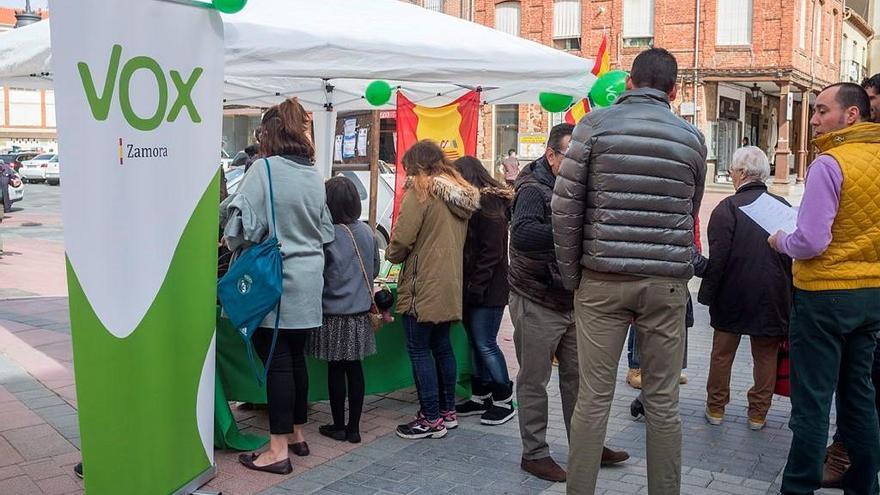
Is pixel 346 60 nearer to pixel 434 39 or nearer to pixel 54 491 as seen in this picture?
pixel 434 39

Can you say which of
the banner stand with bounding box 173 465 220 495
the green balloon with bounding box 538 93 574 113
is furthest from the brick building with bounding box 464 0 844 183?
the banner stand with bounding box 173 465 220 495

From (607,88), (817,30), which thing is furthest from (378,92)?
(817,30)

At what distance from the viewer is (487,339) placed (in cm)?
533

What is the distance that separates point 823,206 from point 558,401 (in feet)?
8.70

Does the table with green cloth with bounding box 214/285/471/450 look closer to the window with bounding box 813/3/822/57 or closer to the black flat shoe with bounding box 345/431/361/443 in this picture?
the black flat shoe with bounding box 345/431/361/443

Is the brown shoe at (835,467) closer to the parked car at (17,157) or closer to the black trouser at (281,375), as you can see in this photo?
the black trouser at (281,375)

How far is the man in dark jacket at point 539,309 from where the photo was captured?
4086 millimetres

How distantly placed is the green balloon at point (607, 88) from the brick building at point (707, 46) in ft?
83.4

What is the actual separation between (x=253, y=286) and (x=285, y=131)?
86 cm

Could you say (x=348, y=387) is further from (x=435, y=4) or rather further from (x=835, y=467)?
(x=435, y=4)

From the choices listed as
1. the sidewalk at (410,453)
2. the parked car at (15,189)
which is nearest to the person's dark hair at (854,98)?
the sidewalk at (410,453)

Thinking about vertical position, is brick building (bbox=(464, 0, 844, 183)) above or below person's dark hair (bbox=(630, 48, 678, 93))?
above

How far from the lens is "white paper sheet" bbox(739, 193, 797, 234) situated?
12.8 feet

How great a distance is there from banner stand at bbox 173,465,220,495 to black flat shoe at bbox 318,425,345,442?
88 centimetres
